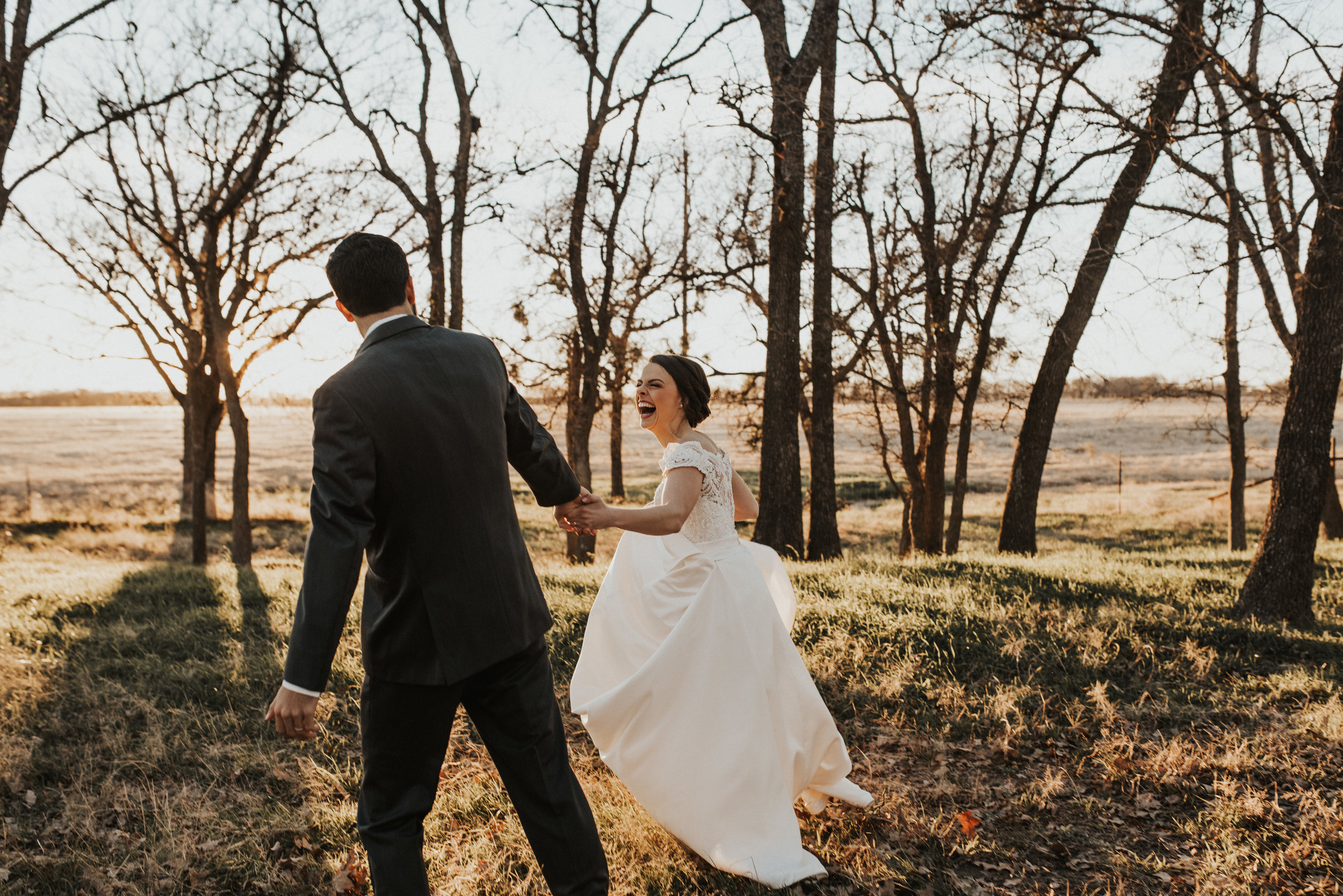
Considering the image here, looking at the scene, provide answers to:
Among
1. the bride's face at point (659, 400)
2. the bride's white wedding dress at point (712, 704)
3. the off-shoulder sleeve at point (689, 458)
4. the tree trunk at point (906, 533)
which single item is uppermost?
the bride's face at point (659, 400)

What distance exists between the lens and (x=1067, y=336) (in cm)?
1094

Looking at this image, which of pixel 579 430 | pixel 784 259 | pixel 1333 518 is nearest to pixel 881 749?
pixel 784 259

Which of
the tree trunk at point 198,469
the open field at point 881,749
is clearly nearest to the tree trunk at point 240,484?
the tree trunk at point 198,469

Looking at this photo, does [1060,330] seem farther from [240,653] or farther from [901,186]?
[240,653]

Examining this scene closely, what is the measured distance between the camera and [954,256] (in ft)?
42.6

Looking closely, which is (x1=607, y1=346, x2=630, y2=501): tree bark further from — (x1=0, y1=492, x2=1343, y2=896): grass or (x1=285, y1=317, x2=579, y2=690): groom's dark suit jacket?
(x1=285, y1=317, x2=579, y2=690): groom's dark suit jacket

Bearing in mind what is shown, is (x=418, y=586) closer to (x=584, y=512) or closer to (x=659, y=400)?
(x=584, y=512)

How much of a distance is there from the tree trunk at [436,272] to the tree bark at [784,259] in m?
4.96

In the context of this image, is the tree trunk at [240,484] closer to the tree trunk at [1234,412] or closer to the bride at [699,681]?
the bride at [699,681]

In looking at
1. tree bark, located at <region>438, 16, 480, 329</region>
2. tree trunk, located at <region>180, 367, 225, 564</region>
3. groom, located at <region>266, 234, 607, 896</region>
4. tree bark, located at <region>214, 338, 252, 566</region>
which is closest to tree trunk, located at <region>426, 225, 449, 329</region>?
tree bark, located at <region>438, 16, 480, 329</region>

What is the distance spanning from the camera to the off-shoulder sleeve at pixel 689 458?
11.4 feet

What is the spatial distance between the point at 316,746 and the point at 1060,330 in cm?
1029

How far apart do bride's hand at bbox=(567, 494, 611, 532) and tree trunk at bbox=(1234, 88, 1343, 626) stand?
6287mm

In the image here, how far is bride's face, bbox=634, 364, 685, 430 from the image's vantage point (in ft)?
12.1
